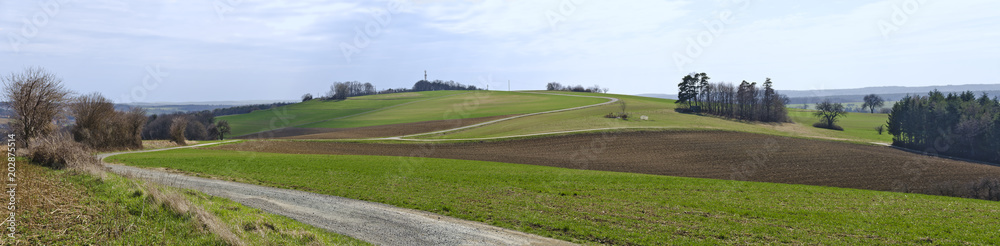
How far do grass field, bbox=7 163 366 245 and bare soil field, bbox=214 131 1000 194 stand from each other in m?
29.0

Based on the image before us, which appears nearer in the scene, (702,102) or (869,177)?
(869,177)

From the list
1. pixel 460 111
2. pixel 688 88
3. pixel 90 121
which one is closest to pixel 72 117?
pixel 90 121

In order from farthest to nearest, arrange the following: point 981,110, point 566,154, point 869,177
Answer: point 981,110
point 566,154
point 869,177

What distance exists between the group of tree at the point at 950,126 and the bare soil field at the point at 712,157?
1705 cm

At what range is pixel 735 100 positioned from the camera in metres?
88.5

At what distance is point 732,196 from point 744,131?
44.3 metres

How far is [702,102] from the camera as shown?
95.4 metres

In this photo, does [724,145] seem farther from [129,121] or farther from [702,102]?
[129,121]

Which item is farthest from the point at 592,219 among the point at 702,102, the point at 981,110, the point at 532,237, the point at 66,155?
the point at 702,102

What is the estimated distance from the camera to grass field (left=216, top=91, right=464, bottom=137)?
348 ft

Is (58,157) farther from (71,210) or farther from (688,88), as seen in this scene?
(688,88)

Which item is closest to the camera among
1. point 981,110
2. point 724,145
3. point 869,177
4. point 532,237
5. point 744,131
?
point 532,237

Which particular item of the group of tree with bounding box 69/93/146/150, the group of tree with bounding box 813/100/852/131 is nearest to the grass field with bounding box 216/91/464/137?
the group of tree with bounding box 69/93/146/150

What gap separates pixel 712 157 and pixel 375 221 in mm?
37594
